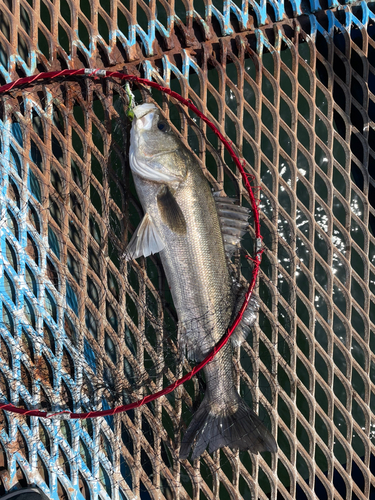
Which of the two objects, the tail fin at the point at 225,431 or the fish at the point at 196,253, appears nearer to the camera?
the fish at the point at 196,253

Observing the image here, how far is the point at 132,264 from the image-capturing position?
3.62m

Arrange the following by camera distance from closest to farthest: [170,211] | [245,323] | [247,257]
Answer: [170,211]
[245,323]
[247,257]

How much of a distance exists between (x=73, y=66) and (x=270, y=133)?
1895mm

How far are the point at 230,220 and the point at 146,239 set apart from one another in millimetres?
725

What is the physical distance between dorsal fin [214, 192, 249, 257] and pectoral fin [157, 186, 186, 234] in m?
0.35

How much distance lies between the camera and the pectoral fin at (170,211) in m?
3.22

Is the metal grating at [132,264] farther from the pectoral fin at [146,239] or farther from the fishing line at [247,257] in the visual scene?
the pectoral fin at [146,239]

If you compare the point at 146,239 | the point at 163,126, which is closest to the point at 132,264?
the point at 146,239

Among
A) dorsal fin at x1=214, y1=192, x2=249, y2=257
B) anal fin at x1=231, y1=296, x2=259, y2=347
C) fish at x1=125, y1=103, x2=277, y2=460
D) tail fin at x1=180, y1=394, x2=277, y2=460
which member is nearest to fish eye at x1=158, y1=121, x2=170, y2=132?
fish at x1=125, y1=103, x2=277, y2=460

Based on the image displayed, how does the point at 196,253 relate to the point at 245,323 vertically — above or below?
above

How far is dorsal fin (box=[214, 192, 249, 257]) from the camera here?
338cm

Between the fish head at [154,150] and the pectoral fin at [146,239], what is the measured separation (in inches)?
14.4

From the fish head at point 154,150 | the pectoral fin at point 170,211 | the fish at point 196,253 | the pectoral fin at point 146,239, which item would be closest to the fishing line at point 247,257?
the fish at point 196,253

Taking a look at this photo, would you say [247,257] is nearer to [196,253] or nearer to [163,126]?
[196,253]
